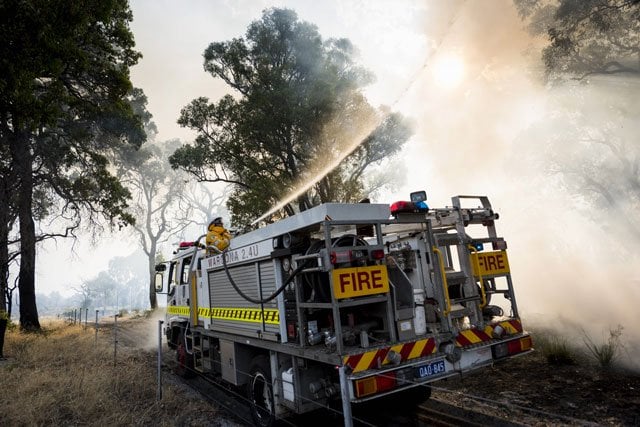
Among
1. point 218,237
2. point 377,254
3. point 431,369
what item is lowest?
point 431,369

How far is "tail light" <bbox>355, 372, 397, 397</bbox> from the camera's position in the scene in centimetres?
352

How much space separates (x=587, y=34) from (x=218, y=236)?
1619 centimetres

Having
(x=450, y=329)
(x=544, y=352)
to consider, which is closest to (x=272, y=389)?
(x=450, y=329)

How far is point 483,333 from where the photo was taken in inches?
185

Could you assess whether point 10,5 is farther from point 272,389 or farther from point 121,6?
point 272,389

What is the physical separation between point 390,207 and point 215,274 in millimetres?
3754

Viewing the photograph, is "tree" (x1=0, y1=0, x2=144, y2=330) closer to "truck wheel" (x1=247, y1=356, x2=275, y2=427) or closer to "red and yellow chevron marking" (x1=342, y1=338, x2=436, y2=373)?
"truck wheel" (x1=247, y1=356, x2=275, y2=427)

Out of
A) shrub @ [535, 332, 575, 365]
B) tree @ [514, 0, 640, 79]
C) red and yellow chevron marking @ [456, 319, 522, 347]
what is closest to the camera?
red and yellow chevron marking @ [456, 319, 522, 347]

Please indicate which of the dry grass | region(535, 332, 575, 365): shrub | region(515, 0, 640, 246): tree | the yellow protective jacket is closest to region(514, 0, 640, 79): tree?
region(515, 0, 640, 246): tree

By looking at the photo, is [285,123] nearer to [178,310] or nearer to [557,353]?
[178,310]

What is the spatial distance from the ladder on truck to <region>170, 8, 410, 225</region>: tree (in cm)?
1055

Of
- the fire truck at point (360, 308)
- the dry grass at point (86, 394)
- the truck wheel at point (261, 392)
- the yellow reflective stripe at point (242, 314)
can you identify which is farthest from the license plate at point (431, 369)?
the dry grass at point (86, 394)

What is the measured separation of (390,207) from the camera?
448 cm

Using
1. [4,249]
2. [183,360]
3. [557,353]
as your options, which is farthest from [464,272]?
[4,249]
